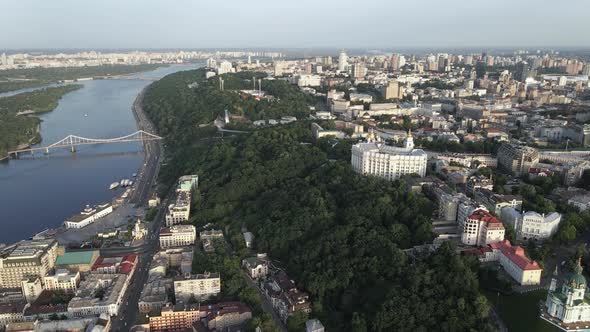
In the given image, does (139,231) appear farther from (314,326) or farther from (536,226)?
(536,226)

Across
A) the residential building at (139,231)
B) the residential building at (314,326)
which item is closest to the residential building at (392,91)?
→ the residential building at (139,231)

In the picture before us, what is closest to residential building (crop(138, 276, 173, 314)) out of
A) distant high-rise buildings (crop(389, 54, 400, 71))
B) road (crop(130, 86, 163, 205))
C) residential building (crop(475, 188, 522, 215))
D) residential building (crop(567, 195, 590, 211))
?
road (crop(130, 86, 163, 205))

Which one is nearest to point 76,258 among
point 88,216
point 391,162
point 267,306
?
point 88,216

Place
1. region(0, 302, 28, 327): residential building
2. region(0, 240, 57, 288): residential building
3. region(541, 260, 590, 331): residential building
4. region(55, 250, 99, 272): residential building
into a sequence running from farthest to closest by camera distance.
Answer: region(55, 250, 99, 272): residential building → region(0, 240, 57, 288): residential building → region(0, 302, 28, 327): residential building → region(541, 260, 590, 331): residential building

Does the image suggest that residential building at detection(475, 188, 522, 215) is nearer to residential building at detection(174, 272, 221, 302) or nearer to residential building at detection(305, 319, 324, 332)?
residential building at detection(305, 319, 324, 332)

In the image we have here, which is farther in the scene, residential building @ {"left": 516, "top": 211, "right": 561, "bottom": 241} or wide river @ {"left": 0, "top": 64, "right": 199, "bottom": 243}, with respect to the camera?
wide river @ {"left": 0, "top": 64, "right": 199, "bottom": 243}

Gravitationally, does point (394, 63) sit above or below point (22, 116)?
above
